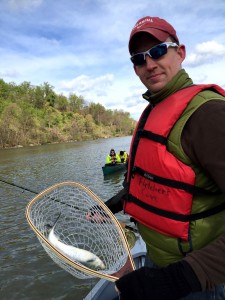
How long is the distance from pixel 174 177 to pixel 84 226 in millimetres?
2260

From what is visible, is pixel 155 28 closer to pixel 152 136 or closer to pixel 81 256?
pixel 152 136

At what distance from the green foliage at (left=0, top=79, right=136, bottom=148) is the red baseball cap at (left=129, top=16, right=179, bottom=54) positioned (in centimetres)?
6357

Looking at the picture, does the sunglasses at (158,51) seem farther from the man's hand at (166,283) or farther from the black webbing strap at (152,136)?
the man's hand at (166,283)

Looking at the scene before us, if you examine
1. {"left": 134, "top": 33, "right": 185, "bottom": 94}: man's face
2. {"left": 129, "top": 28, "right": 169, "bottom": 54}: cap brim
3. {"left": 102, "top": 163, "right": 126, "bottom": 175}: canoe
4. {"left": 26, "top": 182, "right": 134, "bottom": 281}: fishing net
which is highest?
{"left": 129, "top": 28, "right": 169, "bottom": 54}: cap brim

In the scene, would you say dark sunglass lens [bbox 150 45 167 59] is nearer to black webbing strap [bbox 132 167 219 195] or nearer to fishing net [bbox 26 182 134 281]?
black webbing strap [bbox 132 167 219 195]

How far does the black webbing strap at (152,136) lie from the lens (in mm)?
1722

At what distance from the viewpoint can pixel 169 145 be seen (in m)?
1.67

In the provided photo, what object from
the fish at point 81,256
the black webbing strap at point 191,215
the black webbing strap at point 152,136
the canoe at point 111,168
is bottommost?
the canoe at point 111,168

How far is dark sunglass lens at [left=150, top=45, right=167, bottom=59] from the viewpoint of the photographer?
1807 mm

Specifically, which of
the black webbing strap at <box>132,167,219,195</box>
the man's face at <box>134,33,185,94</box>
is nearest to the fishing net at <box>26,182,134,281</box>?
the black webbing strap at <box>132,167,219,195</box>

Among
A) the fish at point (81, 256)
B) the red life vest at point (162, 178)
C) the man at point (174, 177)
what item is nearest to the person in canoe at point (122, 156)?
the fish at point (81, 256)

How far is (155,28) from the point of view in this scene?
178 centimetres

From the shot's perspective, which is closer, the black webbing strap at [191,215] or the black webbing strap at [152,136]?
the black webbing strap at [191,215]

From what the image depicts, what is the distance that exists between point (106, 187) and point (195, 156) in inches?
597
